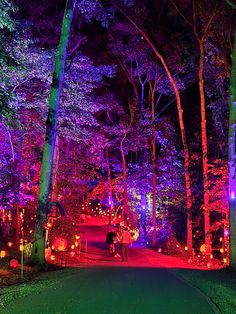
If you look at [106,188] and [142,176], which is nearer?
[142,176]

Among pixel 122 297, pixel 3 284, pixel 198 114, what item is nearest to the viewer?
pixel 122 297

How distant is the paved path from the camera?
7.53 metres

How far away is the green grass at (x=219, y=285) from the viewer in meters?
8.28

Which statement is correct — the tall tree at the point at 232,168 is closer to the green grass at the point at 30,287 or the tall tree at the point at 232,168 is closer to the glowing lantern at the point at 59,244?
the green grass at the point at 30,287

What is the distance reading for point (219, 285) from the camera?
35.1 feet

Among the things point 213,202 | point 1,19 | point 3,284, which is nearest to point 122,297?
point 3,284

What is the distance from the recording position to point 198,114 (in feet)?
109

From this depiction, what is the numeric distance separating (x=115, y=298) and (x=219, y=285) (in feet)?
11.6

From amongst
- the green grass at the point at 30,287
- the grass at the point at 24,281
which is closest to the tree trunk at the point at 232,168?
the grass at the point at 24,281

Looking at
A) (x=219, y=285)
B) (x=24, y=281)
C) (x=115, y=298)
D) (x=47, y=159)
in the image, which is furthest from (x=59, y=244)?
(x=115, y=298)

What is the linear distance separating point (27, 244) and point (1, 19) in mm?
8486

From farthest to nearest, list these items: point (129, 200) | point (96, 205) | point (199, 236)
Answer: point (96, 205)
point (129, 200)
point (199, 236)

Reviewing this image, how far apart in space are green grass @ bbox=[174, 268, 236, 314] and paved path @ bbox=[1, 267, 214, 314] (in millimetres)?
298

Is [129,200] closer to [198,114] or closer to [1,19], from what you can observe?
[198,114]
